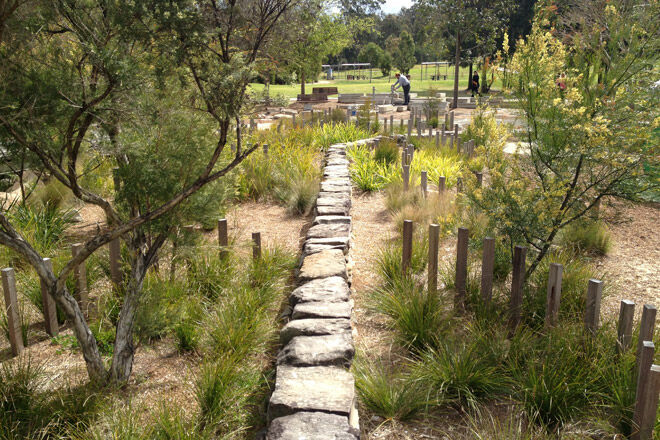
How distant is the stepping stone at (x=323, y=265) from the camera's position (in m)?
4.52

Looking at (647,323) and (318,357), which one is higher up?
(647,323)

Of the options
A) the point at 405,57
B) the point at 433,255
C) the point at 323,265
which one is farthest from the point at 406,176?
the point at 405,57

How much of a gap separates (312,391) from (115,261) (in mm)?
2229

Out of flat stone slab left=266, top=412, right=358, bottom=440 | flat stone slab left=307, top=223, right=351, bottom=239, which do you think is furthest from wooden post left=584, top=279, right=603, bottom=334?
flat stone slab left=307, top=223, right=351, bottom=239

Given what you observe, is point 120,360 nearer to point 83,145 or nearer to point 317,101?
point 83,145

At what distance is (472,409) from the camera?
3.23 meters

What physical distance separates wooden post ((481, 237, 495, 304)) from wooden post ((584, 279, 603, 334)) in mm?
704

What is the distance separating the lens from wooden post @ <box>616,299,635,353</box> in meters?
3.17

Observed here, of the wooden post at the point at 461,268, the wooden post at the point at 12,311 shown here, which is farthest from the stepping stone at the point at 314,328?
the wooden post at the point at 12,311

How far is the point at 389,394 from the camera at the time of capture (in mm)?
3137

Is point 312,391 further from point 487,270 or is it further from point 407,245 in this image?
point 407,245

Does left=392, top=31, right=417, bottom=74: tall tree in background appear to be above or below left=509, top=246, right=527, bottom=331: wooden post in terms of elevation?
above

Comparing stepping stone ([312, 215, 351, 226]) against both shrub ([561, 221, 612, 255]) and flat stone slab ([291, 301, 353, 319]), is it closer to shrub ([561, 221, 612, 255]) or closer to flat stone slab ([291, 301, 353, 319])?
flat stone slab ([291, 301, 353, 319])

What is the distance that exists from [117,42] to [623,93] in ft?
11.5
